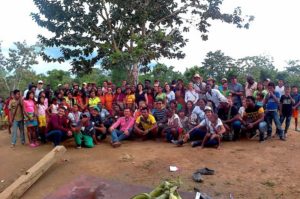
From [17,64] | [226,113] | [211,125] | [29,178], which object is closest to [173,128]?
[211,125]

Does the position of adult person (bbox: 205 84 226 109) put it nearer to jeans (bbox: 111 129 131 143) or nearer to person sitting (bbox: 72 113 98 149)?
jeans (bbox: 111 129 131 143)

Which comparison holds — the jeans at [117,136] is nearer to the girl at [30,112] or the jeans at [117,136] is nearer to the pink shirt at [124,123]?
the pink shirt at [124,123]

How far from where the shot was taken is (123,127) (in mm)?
9562

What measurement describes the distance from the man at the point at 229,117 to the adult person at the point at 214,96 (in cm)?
24

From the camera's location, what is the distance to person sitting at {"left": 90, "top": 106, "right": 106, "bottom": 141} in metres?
9.52

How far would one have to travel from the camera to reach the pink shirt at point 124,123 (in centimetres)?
949

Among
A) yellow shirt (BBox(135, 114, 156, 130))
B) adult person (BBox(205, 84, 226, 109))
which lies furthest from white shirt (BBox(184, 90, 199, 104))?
yellow shirt (BBox(135, 114, 156, 130))

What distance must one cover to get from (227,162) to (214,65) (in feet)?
89.0

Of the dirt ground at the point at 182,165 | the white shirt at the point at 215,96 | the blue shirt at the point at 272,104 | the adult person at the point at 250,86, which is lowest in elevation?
the dirt ground at the point at 182,165

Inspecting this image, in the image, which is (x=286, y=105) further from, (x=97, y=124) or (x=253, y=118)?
(x=97, y=124)

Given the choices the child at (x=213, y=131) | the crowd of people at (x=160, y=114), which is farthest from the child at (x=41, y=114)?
the child at (x=213, y=131)

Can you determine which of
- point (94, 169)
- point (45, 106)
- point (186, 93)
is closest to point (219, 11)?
point (186, 93)

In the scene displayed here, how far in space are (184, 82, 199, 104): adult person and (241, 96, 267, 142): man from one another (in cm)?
151

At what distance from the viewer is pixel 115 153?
8406 mm
